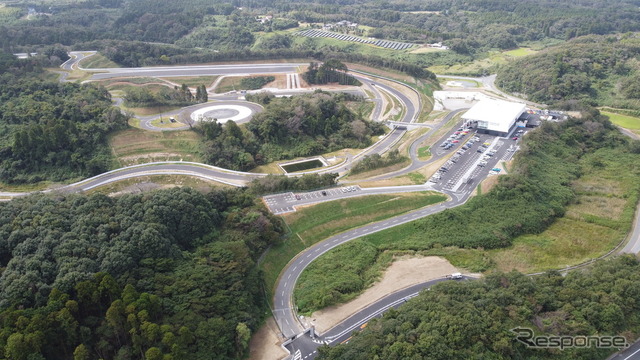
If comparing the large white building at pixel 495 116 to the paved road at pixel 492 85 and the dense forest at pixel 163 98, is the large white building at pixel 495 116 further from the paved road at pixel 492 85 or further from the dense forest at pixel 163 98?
the dense forest at pixel 163 98

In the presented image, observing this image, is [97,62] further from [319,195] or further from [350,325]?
[350,325]

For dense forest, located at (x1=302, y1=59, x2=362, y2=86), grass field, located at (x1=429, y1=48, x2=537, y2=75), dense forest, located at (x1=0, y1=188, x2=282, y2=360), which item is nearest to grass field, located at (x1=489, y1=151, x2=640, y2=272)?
dense forest, located at (x1=0, y1=188, x2=282, y2=360)

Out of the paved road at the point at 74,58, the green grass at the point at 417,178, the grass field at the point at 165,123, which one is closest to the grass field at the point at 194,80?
the paved road at the point at 74,58

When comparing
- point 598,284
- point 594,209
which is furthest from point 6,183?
point 594,209

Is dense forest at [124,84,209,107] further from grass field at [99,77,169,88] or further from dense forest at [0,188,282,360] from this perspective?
dense forest at [0,188,282,360]

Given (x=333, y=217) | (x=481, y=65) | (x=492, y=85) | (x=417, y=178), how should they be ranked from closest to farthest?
(x=333, y=217) → (x=417, y=178) → (x=492, y=85) → (x=481, y=65)

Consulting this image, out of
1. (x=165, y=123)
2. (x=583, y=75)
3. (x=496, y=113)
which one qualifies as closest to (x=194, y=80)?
(x=165, y=123)
